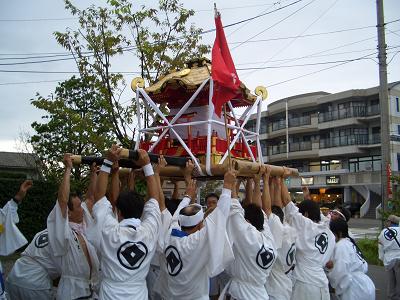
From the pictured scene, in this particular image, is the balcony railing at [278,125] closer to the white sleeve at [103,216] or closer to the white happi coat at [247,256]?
the white happi coat at [247,256]

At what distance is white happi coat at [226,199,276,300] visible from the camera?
457 cm

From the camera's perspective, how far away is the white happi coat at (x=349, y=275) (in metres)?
6.36

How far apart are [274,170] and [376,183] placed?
35.2 m

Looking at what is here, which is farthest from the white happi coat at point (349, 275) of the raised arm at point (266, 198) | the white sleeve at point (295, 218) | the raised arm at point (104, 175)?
the raised arm at point (104, 175)

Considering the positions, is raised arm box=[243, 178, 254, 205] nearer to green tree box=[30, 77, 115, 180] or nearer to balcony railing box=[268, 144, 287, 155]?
green tree box=[30, 77, 115, 180]

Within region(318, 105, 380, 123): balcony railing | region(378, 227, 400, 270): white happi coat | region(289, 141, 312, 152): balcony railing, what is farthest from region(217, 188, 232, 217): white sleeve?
region(289, 141, 312, 152): balcony railing

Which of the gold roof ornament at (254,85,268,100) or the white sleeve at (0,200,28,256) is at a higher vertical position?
the gold roof ornament at (254,85,268,100)

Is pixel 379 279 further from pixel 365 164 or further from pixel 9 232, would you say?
pixel 365 164

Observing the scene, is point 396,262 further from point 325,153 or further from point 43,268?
point 325,153

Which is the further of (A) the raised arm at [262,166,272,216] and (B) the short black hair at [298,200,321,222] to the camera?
(B) the short black hair at [298,200,321,222]

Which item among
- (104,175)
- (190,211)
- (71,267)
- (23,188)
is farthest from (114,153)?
(23,188)

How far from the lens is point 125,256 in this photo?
395 centimetres

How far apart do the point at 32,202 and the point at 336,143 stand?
3414cm

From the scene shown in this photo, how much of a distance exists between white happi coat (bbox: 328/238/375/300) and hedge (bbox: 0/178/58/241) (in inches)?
396
